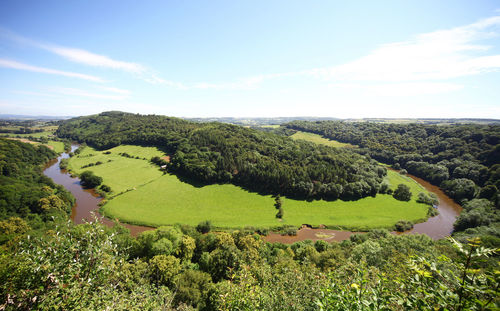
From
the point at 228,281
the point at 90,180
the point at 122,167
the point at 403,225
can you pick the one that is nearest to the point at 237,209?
the point at 228,281

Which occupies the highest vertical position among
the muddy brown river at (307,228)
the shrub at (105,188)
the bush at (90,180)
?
the bush at (90,180)

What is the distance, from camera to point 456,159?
10219 cm

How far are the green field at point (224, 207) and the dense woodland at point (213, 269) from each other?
1092 centimetres

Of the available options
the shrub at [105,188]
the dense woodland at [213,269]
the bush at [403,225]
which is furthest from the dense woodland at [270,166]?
the dense woodland at [213,269]

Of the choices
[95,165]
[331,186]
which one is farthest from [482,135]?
[95,165]

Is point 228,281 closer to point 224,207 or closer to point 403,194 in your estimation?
point 224,207

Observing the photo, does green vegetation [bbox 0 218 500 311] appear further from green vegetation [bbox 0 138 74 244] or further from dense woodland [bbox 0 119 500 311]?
green vegetation [bbox 0 138 74 244]

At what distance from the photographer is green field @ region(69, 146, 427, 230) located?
2344 inches

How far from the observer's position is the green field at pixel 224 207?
59531mm

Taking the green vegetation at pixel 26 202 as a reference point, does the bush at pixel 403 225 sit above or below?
below

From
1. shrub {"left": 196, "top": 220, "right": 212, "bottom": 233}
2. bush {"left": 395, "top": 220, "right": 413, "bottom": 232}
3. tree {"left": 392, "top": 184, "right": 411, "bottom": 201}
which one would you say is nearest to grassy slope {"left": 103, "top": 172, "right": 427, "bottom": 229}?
bush {"left": 395, "top": 220, "right": 413, "bottom": 232}

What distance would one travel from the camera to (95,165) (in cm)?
10406

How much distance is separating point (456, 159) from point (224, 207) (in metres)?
125

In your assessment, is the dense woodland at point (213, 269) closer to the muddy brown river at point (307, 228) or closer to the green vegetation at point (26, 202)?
the green vegetation at point (26, 202)
